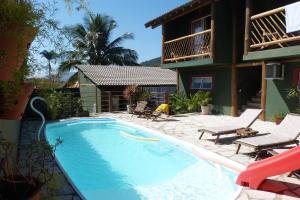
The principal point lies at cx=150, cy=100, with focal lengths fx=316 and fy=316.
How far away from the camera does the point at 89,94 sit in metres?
25.2

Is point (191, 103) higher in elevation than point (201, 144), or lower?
higher

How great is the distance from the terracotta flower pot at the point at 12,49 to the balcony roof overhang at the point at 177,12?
12770 mm

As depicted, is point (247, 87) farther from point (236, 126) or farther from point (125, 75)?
point (125, 75)

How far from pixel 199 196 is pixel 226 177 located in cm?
92

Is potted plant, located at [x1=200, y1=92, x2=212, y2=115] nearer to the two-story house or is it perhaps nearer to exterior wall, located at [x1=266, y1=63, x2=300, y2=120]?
the two-story house

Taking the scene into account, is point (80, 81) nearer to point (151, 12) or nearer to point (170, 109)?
point (151, 12)

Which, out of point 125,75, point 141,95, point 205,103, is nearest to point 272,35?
point 205,103

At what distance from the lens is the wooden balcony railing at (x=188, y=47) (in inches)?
602

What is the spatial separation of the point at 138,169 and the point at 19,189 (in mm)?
6027

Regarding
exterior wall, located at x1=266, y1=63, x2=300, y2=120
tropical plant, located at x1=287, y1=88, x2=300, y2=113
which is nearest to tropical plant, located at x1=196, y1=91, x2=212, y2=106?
exterior wall, located at x1=266, y1=63, x2=300, y2=120

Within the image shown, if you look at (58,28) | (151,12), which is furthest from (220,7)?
(58,28)

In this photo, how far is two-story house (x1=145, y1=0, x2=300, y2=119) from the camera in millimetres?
12141

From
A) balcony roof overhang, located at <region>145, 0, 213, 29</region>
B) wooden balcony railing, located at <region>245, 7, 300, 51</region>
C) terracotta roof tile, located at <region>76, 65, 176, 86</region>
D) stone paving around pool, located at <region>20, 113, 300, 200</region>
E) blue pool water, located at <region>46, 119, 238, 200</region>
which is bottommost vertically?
blue pool water, located at <region>46, 119, 238, 200</region>

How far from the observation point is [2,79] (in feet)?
7.90
